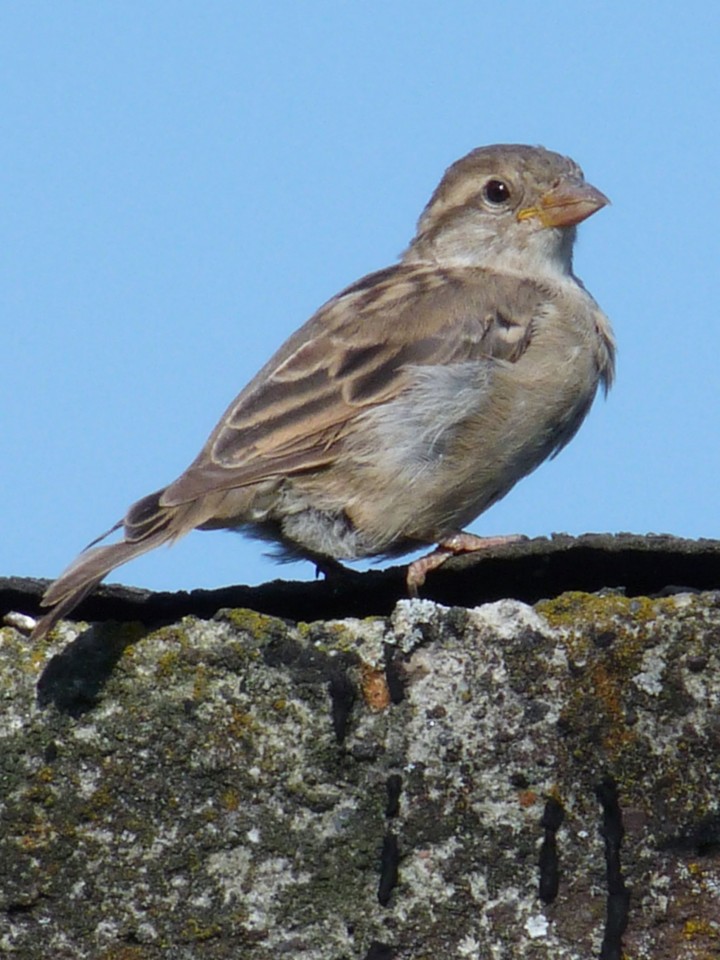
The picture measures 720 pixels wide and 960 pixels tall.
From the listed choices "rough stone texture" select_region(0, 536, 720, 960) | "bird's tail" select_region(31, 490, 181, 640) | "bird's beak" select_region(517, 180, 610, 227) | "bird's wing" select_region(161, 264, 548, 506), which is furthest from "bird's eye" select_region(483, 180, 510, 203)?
"rough stone texture" select_region(0, 536, 720, 960)

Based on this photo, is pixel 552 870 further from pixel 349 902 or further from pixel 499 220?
pixel 499 220

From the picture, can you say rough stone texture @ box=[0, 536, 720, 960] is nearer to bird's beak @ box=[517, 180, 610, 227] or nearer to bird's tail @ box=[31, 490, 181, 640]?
bird's tail @ box=[31, 490, 181, 640]

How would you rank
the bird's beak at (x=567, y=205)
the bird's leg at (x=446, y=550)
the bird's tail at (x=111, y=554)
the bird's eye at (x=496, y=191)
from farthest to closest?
the bird's eye at (x=496, y=191) → the bird's beak at (x=567, y=205) → the bird's leg at (x=446, y=550) → the bird's tail at (x=111, y=554)

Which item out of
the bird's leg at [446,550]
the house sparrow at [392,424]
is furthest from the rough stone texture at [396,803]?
the house sparrow at [392,424]

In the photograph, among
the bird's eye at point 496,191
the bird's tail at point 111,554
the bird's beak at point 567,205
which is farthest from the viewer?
the bird's eye at point 496,191

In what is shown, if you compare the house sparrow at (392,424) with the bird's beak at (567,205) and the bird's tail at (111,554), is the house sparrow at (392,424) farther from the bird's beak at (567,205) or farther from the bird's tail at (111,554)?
the bird's beak at (567,205)

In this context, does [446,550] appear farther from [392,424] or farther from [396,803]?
[396,803]

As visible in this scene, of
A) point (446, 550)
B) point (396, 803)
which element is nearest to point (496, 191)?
point (446, 550)
